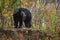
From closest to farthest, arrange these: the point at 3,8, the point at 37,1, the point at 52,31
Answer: the point at 3,8 < the point at 52,31 < the point at 37,1

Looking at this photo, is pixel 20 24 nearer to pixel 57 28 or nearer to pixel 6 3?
pixel 57 28

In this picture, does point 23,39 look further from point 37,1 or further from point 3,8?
point 37,1

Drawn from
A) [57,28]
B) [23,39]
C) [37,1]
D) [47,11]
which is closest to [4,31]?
[23,39]

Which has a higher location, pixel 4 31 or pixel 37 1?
pixel 37 1

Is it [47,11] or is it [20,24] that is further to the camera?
[47,11]

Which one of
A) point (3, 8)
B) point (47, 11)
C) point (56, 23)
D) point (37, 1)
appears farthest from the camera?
point (37, 1)

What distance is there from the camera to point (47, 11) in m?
12.7

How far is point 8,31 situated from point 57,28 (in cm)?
220

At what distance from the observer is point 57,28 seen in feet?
30.8

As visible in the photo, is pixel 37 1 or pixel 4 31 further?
pixel 37 1

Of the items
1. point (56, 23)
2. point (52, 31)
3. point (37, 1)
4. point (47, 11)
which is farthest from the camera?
point (37, 1)

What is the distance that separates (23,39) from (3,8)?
3.59 feet

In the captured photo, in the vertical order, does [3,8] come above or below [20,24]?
above

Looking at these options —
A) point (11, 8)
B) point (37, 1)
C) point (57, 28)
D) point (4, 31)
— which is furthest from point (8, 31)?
point (37, 1)
